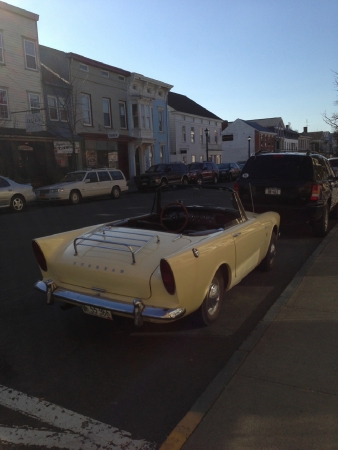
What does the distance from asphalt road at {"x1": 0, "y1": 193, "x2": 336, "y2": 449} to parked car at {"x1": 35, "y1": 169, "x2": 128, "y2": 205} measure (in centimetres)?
1261

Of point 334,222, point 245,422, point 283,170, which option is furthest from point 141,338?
point 334,222

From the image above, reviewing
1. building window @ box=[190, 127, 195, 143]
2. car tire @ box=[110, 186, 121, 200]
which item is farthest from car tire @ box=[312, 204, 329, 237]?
building window @ box=[190, 127, 195, 143]

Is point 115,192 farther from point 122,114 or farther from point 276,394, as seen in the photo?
point 276,394

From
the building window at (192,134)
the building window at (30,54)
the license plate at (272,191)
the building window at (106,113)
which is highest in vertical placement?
the building window at (30,54)

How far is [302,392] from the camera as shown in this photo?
3.09 metres

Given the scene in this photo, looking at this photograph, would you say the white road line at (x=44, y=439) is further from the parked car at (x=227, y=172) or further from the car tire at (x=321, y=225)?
the parked car at (x=227, y=172)

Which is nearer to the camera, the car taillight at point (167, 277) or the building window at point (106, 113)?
the car taillight at point (167, 277)

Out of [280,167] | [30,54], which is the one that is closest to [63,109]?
[30,54]

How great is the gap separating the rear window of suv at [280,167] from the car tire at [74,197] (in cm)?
1096

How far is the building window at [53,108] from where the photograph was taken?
25.1m

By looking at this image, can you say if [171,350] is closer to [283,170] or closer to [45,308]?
[45,308]

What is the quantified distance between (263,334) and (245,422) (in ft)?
4.53

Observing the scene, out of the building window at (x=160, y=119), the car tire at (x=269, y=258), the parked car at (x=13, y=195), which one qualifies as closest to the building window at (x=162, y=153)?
the building window at (x=160, y=119)

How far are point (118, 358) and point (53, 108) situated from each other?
78.7 ft
